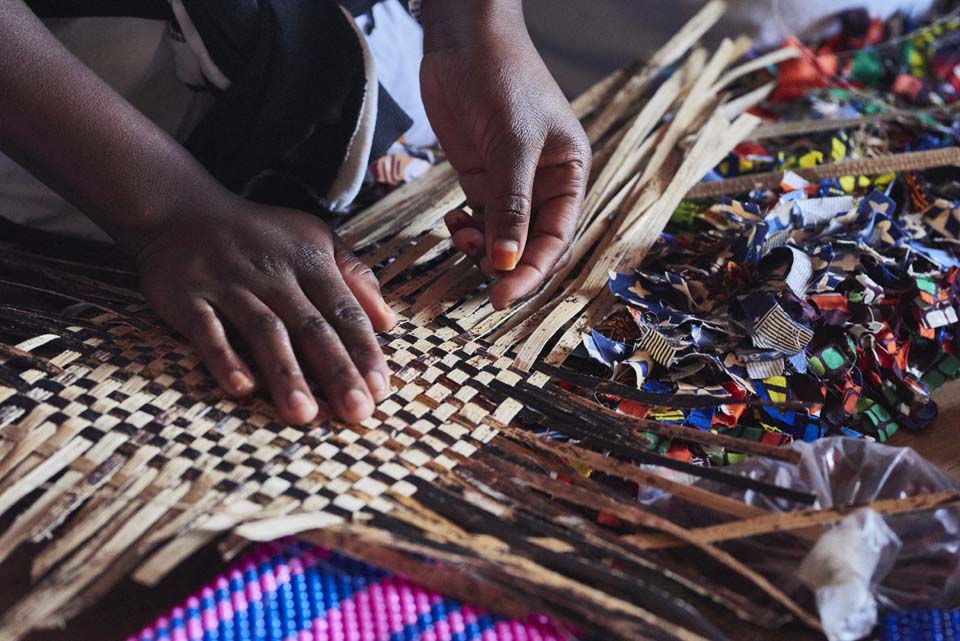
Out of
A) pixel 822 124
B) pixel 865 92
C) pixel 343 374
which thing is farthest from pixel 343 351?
pixel 865 92

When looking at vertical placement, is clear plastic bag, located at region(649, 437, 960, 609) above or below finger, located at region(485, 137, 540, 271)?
below

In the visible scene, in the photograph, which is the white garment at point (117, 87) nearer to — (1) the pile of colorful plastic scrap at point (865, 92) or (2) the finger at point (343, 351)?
(2) the finger at point (343, 351)

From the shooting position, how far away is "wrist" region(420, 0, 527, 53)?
110 cm

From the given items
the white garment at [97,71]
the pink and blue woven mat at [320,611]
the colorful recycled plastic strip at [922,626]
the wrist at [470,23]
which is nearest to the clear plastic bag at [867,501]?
the colorful recycled plastic strip at [922,626]

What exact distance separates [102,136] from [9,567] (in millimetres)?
412

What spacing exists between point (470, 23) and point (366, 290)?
0.40 meters

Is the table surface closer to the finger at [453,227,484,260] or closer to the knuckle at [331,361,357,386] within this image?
the knuckle at [331,361,357,386]

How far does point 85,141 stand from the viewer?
34.9 inches

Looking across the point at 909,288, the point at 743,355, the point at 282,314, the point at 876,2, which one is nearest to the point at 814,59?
the point at 876,2

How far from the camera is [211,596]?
68 cm

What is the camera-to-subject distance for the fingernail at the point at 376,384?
82 cm

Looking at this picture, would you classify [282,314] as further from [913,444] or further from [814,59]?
[814,59]

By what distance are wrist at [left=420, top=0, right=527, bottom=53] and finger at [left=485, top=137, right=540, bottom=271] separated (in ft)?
0.62

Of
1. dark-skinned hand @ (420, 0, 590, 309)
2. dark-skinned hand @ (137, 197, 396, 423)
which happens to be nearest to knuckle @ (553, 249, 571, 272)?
dark-skinned hand @ (420, 0, 590, 309)
